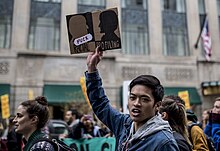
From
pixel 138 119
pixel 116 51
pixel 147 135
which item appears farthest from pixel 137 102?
pixel 116 51

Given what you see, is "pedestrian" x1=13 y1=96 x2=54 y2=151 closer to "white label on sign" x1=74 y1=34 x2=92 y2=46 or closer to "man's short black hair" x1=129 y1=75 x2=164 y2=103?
"white label on sign" x1=74 y1=34 x2=92 y2=46

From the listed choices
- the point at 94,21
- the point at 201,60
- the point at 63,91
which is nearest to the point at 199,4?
the point at 201,60

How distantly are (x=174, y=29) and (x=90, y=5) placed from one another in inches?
266

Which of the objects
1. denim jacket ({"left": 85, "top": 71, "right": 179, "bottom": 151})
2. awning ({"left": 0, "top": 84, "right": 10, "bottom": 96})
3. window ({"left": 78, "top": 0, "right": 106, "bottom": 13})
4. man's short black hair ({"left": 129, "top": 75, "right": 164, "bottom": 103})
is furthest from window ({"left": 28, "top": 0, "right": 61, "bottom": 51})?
man's short black hair ({"left": 129, "top": 75, "right": 164, "bottom": 103})

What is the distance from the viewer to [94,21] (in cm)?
273

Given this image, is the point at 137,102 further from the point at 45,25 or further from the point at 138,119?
the point at 45,25

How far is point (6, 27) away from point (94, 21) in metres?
18.0

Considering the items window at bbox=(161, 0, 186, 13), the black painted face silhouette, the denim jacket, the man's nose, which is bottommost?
the denim jacket

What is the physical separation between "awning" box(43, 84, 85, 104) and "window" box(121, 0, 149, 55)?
484 centimetres

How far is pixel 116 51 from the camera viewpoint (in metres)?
20.0

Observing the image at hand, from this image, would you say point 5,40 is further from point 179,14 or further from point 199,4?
point 199,4

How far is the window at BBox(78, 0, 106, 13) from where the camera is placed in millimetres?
20297

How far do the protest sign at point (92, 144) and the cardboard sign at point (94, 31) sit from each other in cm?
410

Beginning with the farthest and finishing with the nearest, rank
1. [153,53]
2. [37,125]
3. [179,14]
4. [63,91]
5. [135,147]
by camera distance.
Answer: [179,14] → [153,53] → [63,91] → [37,125] → [135,147]
